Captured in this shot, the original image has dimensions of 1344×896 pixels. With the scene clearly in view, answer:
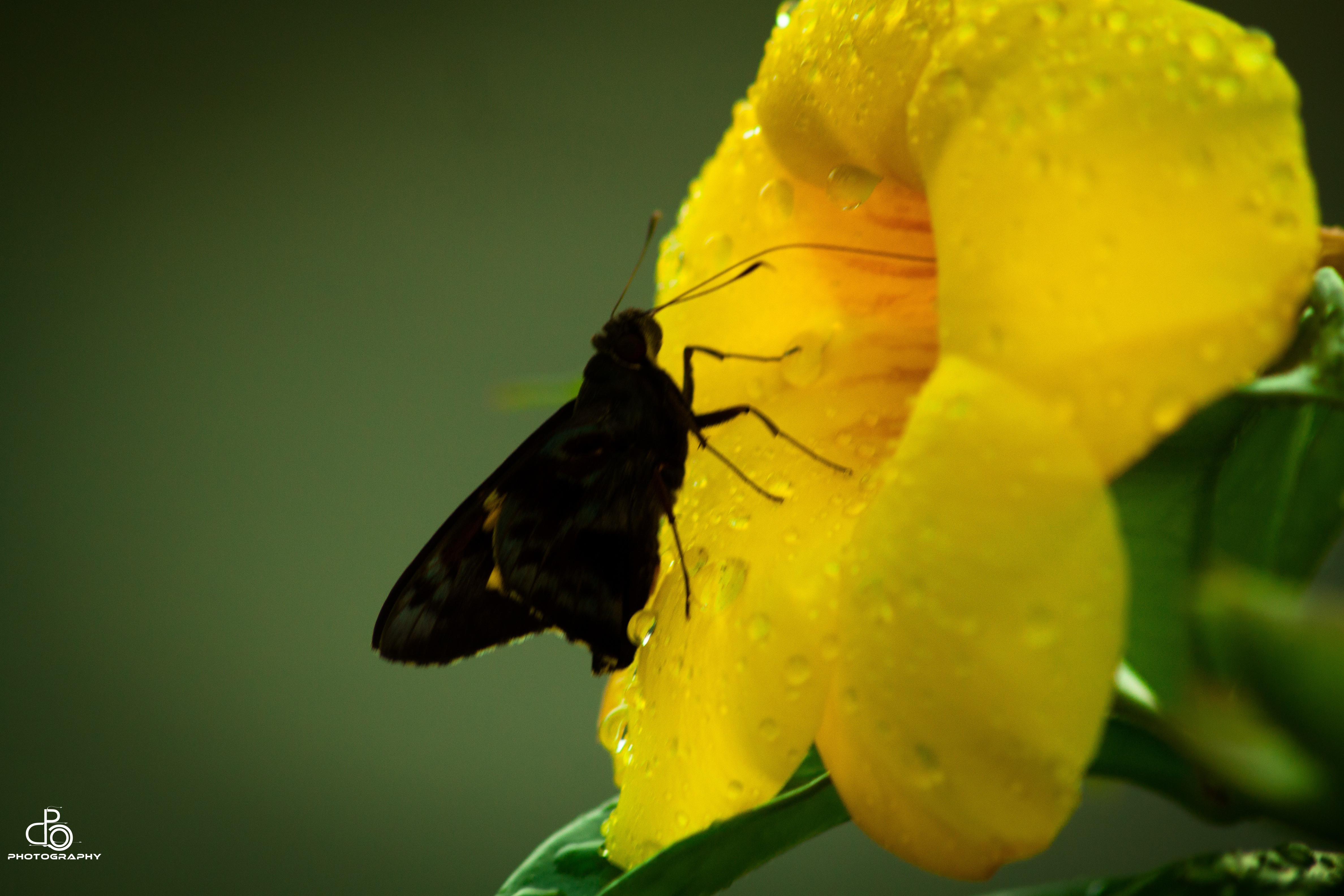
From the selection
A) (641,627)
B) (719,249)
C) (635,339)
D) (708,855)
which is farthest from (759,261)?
(708,855)

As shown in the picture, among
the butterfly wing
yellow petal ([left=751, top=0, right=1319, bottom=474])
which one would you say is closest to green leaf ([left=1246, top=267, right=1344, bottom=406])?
yellow petal ([left=751, top=0, right=1319, bottom=474])

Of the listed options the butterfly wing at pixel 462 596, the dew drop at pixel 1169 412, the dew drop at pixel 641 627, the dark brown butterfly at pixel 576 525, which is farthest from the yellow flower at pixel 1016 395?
the butterfly wing at pixel 462 596

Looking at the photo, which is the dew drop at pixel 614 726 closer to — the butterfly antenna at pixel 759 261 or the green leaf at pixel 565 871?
the green leaf at pixel 565 871

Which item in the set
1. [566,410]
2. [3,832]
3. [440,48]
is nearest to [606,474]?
[566,410]

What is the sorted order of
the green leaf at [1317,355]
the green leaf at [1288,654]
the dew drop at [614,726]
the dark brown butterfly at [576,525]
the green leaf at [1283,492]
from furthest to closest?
the dark brown butterfly at [576,525] → the dew drop at [614,726] → the green leaf at [1283,492] → the green leaf at [1317,355] → the green leaf at [1288,654]

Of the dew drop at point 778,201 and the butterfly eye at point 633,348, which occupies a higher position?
the dew drop at point 778,201

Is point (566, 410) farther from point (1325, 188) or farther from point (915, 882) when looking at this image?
point (1325, 188)
